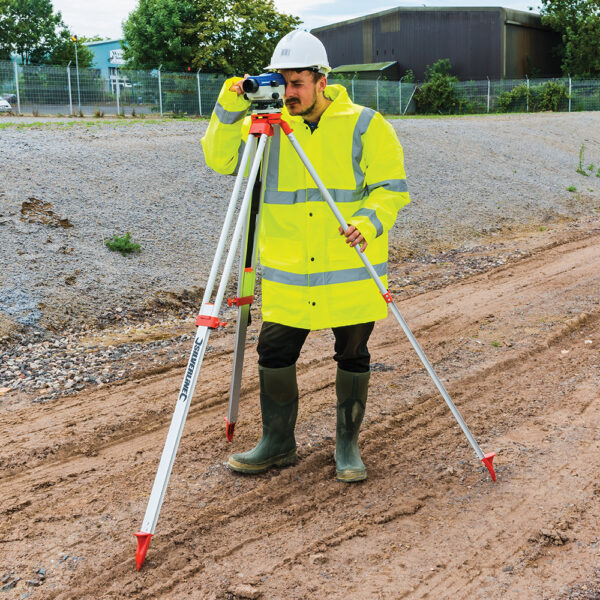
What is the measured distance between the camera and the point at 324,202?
353cm

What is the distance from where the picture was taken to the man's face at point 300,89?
3348mm

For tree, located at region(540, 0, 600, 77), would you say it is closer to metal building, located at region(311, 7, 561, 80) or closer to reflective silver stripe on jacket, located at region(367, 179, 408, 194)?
metal building, located at region(311, 7, 561, 80)

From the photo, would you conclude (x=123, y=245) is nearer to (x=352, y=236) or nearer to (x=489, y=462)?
(x=352, y=236)

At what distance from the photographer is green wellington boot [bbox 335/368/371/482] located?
3.75 meters

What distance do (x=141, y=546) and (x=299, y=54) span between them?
7.60 ft

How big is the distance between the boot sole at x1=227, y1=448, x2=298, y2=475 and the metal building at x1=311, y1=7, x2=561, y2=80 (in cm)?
3423

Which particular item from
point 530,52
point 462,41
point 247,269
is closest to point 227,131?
point 247,269

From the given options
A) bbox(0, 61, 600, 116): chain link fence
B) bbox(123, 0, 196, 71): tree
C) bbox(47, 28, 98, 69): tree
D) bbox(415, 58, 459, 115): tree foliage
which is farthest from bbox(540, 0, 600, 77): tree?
bbox(47, 28, 98, 69): tree

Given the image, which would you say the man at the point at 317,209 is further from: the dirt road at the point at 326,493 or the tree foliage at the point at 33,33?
the tree foliage at the point at 33,33

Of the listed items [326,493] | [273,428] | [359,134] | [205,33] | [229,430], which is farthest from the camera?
[205,33]

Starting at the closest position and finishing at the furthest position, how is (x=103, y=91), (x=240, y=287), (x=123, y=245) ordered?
(x=240, y=287), (x=123, y=245), (x=103, y=91)

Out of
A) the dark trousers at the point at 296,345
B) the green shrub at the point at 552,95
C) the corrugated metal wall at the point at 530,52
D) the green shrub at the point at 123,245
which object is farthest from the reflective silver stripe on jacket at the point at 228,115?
the corrugated metal wall at the point at 530,52

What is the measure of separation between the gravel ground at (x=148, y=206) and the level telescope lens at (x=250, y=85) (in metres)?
4.12

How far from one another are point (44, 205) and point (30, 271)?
1608mm
